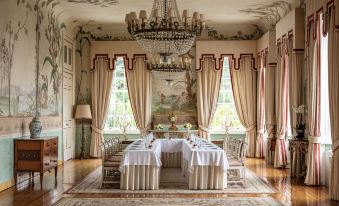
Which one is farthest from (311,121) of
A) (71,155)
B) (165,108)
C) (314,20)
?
(71,155)

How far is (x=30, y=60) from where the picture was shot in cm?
1047

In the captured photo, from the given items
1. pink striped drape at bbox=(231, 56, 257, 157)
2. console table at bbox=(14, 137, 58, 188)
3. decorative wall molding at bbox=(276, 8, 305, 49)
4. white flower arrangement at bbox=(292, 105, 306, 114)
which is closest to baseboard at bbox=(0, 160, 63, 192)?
console table at bbox=(14, 137, 58, 188)

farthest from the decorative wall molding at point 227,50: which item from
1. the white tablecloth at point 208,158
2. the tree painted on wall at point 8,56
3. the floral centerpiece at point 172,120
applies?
the white tablecloth at point 208,158

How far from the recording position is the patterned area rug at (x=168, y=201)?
289 inches

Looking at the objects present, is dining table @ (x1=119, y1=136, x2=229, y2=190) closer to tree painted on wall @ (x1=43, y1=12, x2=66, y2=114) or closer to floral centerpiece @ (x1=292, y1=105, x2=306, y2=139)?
floral centerpiece @ (x1=292, y1=105, x2=306, y2=139)

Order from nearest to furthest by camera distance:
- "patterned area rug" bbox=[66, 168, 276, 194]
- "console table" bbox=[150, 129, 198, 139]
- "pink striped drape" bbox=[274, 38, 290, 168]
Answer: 1. "patterned area rug" bbox=[66, 168, 276, 194]
2. "pink striped drape" bbox=[274, 38, 290, 168]
3. "console table" bbox=[150, 129, 198, 139]

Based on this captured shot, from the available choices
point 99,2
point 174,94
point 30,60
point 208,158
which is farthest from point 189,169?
point 174,94

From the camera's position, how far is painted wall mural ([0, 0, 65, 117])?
9.13 metres

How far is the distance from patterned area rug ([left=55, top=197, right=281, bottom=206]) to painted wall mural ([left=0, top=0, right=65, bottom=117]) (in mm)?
2475

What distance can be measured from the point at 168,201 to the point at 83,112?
758 cm

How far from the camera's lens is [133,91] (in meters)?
15.1

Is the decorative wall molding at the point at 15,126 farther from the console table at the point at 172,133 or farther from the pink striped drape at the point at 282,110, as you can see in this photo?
the pink striped drape at the point at 282,110

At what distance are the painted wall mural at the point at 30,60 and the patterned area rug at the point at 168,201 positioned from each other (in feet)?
8.12

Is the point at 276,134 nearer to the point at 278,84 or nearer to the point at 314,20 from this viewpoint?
the point at 278,84
